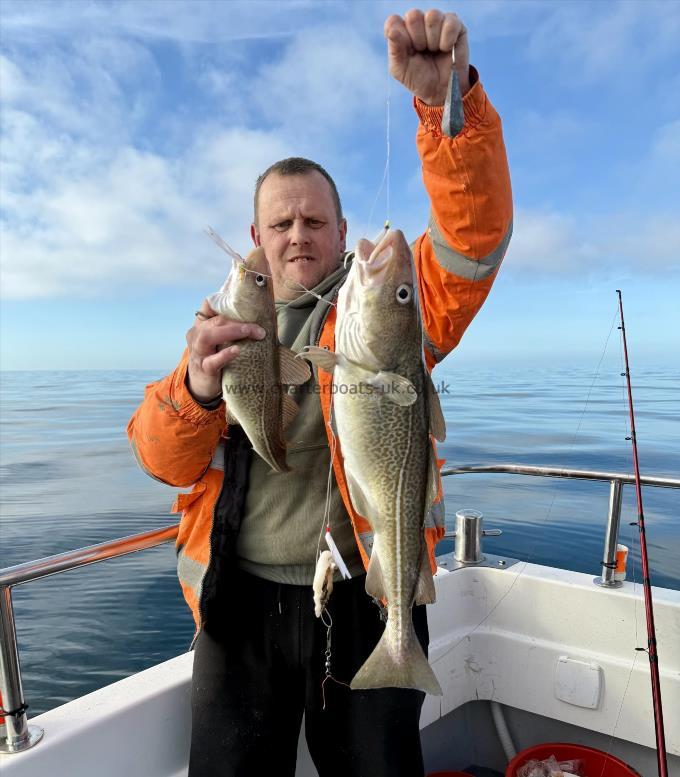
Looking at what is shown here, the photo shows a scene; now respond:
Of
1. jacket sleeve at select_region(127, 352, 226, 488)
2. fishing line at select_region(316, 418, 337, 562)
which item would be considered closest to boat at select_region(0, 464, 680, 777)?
jacket sleeve at select_region(127, 352, 226, 488)

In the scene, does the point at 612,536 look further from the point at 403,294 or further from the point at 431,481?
the point at 403,294

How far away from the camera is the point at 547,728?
3938 millimetres

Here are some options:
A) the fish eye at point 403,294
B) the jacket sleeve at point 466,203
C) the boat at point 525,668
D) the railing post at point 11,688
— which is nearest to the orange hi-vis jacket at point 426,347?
the jacket sleeve at point 466,203

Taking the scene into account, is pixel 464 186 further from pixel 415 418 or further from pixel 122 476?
pixel 122 476

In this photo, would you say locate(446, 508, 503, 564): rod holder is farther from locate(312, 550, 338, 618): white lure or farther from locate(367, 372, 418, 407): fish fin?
locate(367, 372, 418, 407): fish fin

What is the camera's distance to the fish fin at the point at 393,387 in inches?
70.4

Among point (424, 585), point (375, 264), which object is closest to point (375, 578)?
point (424, 585)

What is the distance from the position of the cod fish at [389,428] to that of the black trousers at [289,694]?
489 mm

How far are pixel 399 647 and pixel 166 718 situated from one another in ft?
4.64

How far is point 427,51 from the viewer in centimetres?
176

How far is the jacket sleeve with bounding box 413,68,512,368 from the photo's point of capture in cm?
189

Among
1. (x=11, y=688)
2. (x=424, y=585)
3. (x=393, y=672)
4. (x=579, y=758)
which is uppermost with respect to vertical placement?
(x=424, y=585)

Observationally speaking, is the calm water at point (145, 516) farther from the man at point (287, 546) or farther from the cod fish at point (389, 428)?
the cod fish at point (389, 428)

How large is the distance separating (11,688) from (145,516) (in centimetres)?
1061
